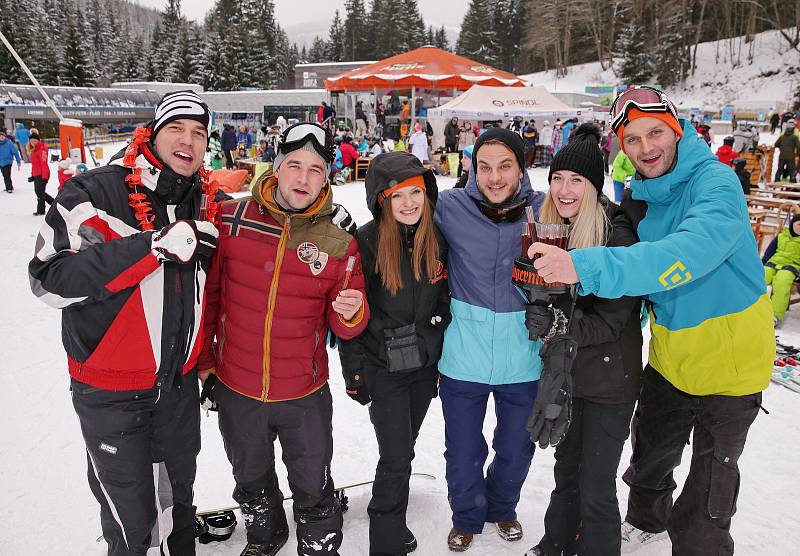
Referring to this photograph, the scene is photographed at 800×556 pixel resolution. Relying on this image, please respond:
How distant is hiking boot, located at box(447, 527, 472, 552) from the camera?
253 centimetres

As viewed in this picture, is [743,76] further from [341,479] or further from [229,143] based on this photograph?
[341,479]

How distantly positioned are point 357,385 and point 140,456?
893 mm

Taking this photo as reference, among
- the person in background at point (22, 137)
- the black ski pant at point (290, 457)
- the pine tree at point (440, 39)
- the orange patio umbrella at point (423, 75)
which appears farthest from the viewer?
the pine tree at point (440, 39)

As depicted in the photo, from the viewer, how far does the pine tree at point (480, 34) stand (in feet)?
176

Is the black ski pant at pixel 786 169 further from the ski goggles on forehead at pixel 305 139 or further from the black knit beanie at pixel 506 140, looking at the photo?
the ski goggles on forehead at pixel 305 139

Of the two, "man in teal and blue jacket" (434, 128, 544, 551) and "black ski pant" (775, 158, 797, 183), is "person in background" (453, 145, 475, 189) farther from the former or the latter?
"black ski pant" (775, 158, 797, 183)

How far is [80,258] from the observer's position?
1716 millimetres

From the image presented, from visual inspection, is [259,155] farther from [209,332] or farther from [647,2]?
[647,2]

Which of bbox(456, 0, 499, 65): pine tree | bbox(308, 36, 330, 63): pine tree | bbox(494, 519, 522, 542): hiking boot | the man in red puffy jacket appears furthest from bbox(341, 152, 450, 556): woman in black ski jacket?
bbox(308, 36, 330, 63): pine tree

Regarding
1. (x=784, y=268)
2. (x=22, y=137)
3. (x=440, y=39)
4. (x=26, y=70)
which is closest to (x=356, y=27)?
(x=440, y=39)

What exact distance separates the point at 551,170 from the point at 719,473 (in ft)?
4.51

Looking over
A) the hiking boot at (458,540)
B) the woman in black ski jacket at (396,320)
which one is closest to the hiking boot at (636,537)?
the hiking boot at (458,540)

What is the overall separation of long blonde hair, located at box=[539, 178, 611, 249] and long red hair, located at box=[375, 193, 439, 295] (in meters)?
0.60

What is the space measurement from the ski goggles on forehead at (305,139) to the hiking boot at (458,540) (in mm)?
1904
